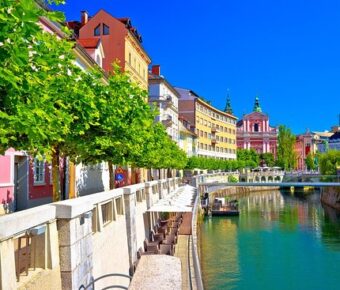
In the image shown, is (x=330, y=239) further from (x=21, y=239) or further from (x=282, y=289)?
(x=21, y=239)

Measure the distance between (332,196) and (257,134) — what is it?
62.1 m

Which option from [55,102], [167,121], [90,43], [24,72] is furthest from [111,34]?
[24,72]

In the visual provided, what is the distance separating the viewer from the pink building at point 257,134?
13300cm

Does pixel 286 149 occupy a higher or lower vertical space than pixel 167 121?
lower

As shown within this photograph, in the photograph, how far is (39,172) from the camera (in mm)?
24500

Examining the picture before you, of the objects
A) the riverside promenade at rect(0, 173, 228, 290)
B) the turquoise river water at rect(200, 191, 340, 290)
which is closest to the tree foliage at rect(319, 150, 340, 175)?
the turquoise river water at rect(200, 191, 340, 290)

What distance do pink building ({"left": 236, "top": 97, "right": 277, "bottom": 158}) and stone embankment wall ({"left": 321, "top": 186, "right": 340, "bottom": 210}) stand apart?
51773mm

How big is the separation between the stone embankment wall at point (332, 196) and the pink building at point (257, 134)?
51.8 metres

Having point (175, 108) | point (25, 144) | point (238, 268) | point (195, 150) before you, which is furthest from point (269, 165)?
point (25, 144)

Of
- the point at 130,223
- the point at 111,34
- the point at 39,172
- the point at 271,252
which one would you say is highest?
the point at 111,34

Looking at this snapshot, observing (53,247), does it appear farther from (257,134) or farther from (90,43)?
(257,134)

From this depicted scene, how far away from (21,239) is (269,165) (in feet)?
412

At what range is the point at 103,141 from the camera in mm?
17141

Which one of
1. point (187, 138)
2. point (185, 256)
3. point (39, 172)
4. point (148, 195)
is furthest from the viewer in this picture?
point (187, 138)
